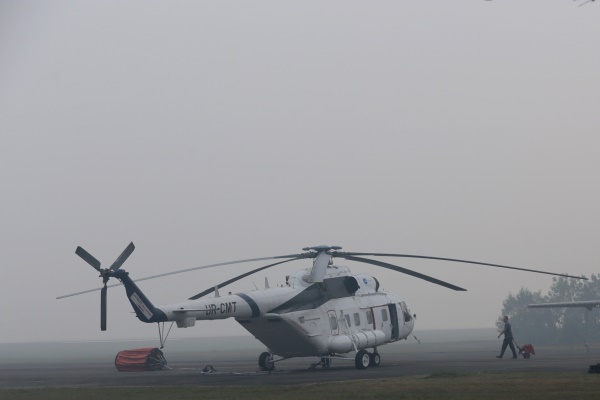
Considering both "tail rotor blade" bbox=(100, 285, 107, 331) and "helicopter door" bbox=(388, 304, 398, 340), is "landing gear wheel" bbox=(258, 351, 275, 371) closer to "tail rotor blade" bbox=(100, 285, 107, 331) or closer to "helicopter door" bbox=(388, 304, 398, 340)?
"helicopter door" bbox=(388, 304, 398, 340)

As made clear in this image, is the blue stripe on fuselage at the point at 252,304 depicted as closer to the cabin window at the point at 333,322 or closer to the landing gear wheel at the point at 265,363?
the landing gear wheel at the point at 265,363

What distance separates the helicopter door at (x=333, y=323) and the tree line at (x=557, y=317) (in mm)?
41262

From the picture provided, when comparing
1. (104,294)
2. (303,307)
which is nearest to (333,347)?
(303,307)

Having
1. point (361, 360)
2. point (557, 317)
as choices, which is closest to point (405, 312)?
point (361, 360)

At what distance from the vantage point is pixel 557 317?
84.3m

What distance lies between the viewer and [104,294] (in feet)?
95.8

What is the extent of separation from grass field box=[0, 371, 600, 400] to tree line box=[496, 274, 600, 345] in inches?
1926

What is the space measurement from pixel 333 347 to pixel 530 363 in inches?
265

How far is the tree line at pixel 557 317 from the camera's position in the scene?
78000mm

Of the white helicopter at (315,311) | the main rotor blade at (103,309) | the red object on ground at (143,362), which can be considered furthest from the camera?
the red object on ground at (143,362)

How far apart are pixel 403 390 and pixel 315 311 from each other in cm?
1182

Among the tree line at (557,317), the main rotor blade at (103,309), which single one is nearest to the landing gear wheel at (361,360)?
the main rotor blade at (103,309)

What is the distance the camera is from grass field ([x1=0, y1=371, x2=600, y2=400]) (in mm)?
20953

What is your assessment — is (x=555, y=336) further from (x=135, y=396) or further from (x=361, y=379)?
(x=135, y=396)
